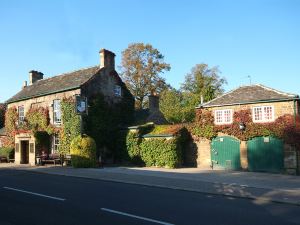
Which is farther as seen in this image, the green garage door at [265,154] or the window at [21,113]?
the window at [21,113]

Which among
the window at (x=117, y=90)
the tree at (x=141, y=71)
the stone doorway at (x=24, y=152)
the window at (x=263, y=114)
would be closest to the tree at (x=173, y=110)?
the tree at (x=141, y=71)

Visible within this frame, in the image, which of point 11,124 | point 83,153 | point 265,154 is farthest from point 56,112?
point 265,154

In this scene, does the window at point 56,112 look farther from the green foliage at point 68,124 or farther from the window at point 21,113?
the window at point 21,113

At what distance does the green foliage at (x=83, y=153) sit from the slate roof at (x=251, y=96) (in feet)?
28.7

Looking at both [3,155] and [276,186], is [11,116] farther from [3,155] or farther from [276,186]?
[276,186]

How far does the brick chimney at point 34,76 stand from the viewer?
38719mm

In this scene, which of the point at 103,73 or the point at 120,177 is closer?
the point at 120,177

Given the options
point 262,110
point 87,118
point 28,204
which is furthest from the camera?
point 87,118

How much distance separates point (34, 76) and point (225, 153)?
898 inches

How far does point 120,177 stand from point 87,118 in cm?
1081

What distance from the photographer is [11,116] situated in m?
36.3

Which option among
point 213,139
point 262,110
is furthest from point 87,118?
point 262,110

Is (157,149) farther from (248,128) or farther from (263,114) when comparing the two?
(263,114)

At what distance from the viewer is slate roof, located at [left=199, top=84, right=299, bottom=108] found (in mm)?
23609
